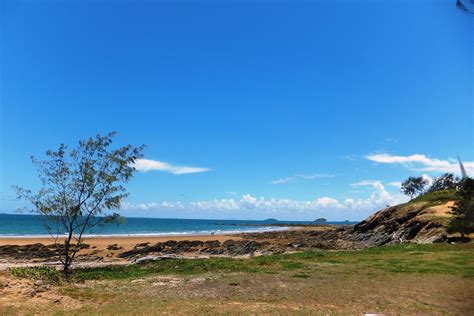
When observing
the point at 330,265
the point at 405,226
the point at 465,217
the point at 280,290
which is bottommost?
the point at 330,265

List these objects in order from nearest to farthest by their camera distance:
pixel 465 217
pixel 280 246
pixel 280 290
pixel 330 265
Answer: pixel 280 290, pixel 330 265, pixel 465 217, pixel 280 246

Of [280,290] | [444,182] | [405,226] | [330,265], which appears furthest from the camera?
[444,182]

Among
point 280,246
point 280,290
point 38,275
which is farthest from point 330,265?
point 280,246

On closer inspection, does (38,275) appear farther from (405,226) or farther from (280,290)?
(405,226)

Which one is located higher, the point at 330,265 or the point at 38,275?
the point at 38,275

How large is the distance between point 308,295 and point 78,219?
614 inches

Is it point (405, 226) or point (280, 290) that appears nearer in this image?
point (280, 290)

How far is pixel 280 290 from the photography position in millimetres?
14703

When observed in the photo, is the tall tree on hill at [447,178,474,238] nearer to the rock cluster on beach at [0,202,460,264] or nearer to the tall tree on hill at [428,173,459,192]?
the rock cluster on beach at [0,202,460,264]

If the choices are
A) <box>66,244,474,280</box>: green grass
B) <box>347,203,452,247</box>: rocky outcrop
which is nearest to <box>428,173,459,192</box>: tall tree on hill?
<box>347,203,452,247</box>: rocky outcrop

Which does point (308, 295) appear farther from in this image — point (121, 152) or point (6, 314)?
point (121, 152)

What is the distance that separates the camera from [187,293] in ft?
47.5

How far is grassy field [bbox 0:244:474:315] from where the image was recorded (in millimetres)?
11742

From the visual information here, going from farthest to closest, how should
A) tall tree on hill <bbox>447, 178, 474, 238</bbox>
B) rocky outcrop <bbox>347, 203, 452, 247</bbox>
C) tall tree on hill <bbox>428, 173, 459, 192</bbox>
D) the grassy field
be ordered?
tall tree on hill <bbox>428, 173, 459, 192</bbox>, rocky outcrop <bbox>347, 203, 452, 247</bbox>, tall tree on hill <bbox>447, 178, 474, 238</bbox>, the grassy field
